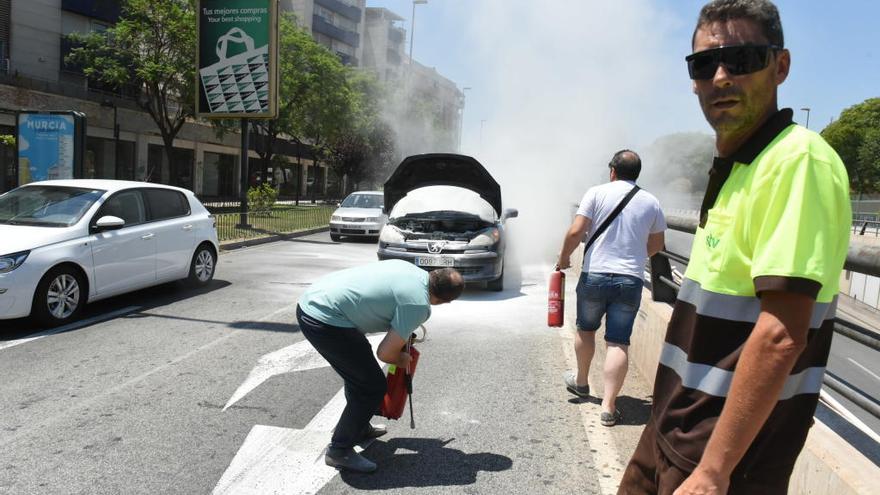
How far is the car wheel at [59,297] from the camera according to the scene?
21.5ft

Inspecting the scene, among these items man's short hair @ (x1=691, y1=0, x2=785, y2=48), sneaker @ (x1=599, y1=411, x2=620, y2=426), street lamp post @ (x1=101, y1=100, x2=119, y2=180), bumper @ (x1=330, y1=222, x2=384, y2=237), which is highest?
street lamp post @ (x1=101, y1=100, x2=119, y2=180)

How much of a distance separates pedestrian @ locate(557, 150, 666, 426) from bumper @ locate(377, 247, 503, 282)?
4.73 meters

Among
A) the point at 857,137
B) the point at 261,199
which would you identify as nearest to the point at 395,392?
the point at 261,199

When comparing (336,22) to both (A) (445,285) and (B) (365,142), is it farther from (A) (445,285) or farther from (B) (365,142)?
(A) (445,285)

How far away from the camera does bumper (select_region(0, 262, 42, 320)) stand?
244 inches

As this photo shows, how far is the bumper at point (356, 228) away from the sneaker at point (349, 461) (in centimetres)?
1444

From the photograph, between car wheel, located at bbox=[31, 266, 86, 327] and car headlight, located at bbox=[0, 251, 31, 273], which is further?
car wheel, located at bbox=[31, 266, 86, 327]

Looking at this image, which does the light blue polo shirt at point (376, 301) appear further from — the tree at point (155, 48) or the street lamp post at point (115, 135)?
the street lamp post at point (115, 135)

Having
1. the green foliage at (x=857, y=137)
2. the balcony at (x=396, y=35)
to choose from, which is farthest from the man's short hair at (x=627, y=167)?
the balcony at (x=396, y=35)

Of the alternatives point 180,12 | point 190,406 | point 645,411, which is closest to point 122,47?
point 180,12

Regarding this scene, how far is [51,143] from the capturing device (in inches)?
474

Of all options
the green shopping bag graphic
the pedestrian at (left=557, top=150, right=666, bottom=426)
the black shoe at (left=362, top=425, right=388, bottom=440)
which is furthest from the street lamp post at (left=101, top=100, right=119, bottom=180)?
the pedestrian at (left=557, top=150, right=666, bottom=426)

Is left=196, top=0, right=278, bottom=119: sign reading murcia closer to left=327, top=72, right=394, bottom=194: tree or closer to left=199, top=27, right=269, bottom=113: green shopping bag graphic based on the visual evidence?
left=199, top=27, right=269, bottom=113: green shopping bag graphic

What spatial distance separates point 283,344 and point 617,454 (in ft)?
11.7
